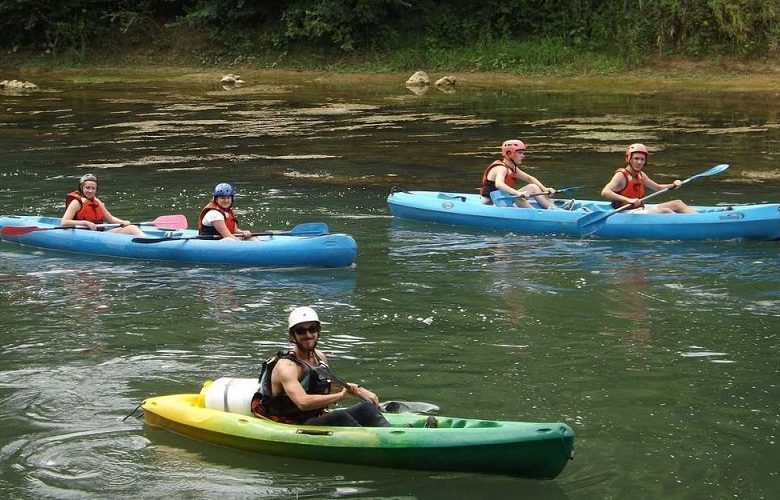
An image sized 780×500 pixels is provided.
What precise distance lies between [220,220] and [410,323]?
10.7ft

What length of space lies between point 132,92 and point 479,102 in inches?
360

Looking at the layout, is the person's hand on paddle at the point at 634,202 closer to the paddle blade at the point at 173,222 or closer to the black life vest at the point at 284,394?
the paddle blade at the point at 173,222

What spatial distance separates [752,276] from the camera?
475 inches

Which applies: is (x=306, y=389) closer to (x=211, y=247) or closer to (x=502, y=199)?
(x=211, y=247)

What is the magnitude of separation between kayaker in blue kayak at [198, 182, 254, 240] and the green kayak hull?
210 inches

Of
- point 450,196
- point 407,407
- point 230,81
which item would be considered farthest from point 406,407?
point 230,81

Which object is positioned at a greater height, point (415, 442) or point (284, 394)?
point (284, 394)

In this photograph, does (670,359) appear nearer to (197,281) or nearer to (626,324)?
(626,324)

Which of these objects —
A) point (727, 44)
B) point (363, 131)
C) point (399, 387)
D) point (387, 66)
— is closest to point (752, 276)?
point (399, 387)

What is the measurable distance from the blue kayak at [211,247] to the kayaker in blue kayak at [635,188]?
3356 mm

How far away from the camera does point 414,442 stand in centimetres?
698

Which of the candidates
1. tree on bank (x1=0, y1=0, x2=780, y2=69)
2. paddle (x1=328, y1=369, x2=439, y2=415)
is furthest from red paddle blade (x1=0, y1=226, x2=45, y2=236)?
tree on bank (x1=0, y1=0, x2=780, y2=69)

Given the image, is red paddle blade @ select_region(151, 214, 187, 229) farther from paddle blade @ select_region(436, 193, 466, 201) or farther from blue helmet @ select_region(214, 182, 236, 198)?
paddle blade @ select_region(436, 193, 466, 201)

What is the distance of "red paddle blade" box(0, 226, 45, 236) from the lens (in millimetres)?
13962
